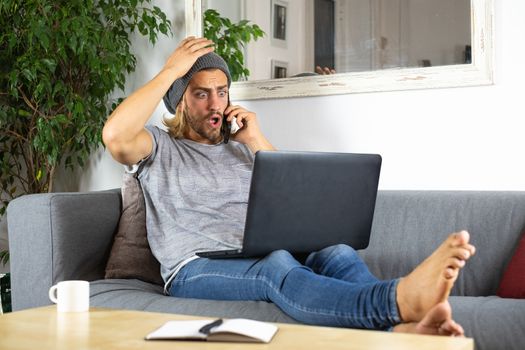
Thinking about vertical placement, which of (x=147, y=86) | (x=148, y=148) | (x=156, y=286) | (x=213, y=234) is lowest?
(x=156, y=286)

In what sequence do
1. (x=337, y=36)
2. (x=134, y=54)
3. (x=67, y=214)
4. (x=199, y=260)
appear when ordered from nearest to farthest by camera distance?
(x=199, y=260), (x=67, y=214), (x=337, y=36), (x=134, y=54)

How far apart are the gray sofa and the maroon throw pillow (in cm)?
8

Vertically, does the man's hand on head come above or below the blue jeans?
above

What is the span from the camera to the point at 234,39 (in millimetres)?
3209

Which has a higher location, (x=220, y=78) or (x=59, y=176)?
(x=220, y=78)

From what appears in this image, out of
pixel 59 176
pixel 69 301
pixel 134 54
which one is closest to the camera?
pixel 69 301

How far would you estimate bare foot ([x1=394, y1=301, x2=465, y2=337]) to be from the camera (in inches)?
60.9

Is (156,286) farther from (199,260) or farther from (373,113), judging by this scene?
(373,113)

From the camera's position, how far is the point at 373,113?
295cm

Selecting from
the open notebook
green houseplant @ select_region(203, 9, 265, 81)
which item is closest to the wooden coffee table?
the open notebook

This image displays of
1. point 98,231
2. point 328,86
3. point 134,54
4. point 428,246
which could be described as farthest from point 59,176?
point 428,246

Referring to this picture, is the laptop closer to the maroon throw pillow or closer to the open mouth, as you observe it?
the maroon throw pillow

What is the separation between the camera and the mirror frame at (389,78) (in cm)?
270

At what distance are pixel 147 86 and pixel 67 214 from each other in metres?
0.49
